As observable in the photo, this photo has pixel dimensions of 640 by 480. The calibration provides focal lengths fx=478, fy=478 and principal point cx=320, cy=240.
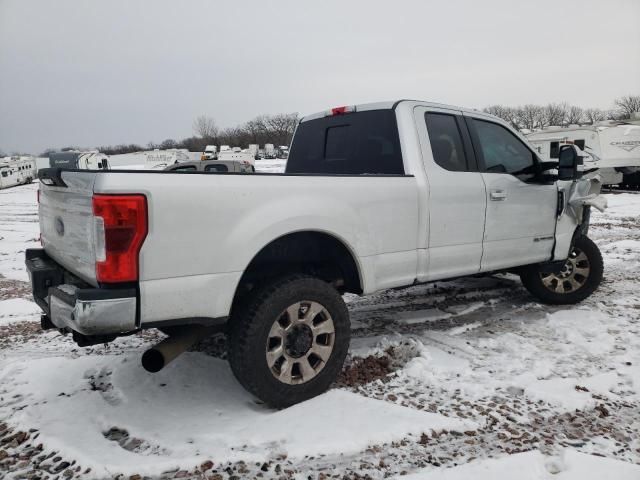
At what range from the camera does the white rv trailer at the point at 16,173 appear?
32.2 meters

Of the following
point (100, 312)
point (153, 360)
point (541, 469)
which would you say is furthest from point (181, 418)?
point (541, 469)

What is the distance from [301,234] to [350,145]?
1.43 metres

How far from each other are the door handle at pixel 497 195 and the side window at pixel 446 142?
1.05 ft

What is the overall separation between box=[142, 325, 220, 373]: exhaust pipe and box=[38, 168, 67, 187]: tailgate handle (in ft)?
3.58

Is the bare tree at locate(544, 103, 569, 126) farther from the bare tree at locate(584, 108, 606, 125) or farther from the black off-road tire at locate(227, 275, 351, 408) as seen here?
the black off-road tire at locate(227, 275, 351, 408)

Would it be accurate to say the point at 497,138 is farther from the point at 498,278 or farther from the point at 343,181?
the point at 498,278

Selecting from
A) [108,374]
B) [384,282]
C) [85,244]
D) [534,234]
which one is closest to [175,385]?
[108,374]

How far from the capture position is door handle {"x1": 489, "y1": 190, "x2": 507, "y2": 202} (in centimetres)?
412

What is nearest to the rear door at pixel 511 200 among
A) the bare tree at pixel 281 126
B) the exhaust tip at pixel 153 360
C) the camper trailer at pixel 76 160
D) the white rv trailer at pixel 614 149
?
the exhaust tip at pixel 153 360

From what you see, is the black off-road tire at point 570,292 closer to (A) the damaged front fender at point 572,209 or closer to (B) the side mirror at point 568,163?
(A) the damaged front fender at point 572,209

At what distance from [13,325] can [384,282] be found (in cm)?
383

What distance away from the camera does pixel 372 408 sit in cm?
304

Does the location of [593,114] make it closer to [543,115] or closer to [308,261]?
[543,115]

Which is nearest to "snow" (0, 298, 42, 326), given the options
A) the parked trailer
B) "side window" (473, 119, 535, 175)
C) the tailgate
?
the tailgate
